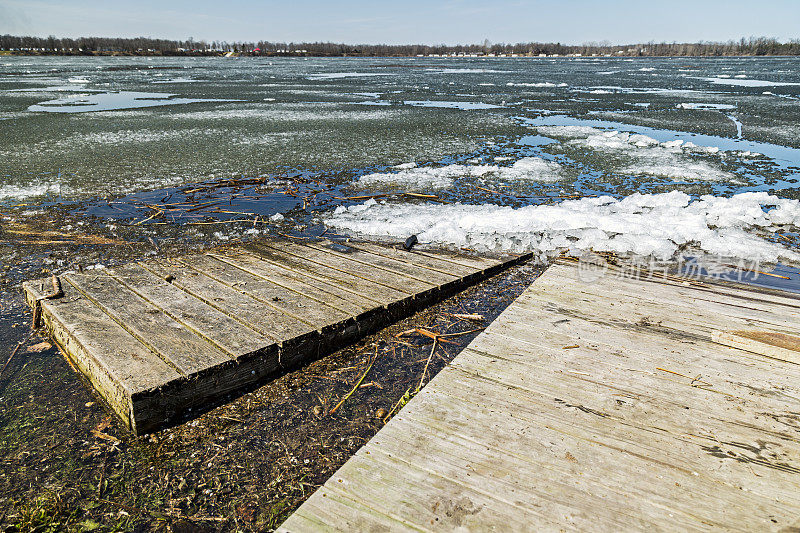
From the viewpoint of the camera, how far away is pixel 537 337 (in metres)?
3.21

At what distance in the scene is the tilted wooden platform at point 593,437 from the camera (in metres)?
1.86

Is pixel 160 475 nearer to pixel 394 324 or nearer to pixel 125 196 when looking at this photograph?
pixel 394 324

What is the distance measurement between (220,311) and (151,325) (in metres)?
0.44

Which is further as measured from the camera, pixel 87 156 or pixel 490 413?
pixel 87 156

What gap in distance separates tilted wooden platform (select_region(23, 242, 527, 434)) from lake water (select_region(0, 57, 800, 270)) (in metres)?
1.19

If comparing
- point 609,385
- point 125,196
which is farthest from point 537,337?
point 125,196

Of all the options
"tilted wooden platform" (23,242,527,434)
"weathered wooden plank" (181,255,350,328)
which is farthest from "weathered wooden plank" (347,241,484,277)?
"weathered wooden plank" (181,255,350,328)

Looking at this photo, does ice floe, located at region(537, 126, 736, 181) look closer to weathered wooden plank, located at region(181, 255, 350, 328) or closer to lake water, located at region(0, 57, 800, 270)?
lake water, located at region(0, 57, 800, 270)

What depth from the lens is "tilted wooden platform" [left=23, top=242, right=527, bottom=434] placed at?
276cm

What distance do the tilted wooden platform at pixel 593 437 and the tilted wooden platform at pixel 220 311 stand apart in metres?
1.01

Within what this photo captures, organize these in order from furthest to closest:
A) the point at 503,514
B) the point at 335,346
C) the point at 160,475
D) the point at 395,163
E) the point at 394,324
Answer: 1. the point at 395,163
2. the point at 394,324
3. the point at 335,346
4. the point at 160,475
5. the point at 503,514

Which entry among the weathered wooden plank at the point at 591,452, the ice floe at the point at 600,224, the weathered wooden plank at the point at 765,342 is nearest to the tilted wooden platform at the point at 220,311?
the ice floe at the point at 600,224

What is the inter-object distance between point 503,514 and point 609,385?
1138 mm

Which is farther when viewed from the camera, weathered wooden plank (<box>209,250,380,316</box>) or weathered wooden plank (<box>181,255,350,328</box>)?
weathered wooden plank (<box>209,250,380,316</box>)
